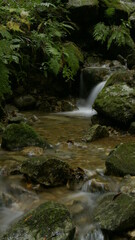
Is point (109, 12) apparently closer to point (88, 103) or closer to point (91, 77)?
point (91, 77)

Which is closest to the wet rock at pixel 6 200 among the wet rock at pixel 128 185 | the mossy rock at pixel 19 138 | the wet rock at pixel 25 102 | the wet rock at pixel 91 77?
the wet rock at pixel 128 185

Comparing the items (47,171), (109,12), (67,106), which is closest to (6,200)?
(47,171)

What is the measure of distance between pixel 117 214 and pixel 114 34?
9.22 meters

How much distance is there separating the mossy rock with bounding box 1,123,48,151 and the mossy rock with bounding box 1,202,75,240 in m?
2.32

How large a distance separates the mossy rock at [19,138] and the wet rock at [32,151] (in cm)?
19

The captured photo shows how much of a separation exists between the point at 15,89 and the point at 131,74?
11.7 ft

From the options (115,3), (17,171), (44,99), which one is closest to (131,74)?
(44,99)

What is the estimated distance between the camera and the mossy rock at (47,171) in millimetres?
3629

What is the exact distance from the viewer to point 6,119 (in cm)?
705

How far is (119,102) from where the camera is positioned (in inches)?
258

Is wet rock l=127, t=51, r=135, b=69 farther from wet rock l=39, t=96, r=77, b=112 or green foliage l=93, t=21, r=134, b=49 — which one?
wet rock l=39, t=96, r=77, b=112

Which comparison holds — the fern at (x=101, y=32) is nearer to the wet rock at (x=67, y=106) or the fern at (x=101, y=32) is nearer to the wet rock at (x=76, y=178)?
the wet rock at (x=67, y=106)

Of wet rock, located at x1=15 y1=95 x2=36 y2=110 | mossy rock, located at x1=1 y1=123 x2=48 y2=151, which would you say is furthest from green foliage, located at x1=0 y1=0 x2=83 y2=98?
mossy rock, located at x1=1 y1=123 x2=48 y2=151

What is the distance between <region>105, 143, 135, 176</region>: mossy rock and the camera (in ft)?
12.7
